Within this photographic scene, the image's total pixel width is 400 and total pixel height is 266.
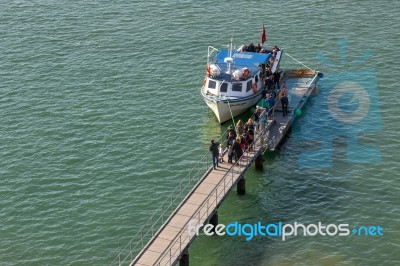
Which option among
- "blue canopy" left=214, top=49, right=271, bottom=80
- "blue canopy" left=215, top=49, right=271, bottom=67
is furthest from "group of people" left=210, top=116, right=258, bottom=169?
"blue canopy" left=215, top=49, right=271, bottom=67

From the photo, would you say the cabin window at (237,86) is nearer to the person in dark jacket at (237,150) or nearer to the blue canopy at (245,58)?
the blue canopy at (245,58)

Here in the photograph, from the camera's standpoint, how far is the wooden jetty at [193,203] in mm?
44562

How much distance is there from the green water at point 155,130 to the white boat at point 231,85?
1.89 meters

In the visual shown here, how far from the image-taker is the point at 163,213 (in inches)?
2016

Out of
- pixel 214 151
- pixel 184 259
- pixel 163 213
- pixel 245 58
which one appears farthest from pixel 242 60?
pixel 184 259

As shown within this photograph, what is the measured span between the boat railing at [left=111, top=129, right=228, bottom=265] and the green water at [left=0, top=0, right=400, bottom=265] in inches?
26.3

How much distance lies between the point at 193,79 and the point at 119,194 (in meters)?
19.0

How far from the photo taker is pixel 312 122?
207 ft

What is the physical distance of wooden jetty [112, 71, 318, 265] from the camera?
44562mm

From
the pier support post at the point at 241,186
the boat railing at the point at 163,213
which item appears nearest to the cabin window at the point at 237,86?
the boat railing at the point at 163,213

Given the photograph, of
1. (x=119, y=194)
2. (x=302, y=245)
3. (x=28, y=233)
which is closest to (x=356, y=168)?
(x=302, y=245)

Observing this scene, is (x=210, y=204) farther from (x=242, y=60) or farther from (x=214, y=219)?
(x=242, y=60)

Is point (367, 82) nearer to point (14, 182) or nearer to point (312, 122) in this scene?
point (312, 122)

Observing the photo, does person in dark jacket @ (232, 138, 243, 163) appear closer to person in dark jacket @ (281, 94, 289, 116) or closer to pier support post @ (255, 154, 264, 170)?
pier support post @ (255, 154, 264, 170)
